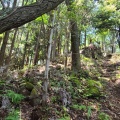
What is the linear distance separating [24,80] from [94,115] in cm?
251

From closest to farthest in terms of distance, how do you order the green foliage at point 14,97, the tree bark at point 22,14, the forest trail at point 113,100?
the tree bark at point 22,14 → the green foliage at point 14,97 → the forest trail at point 113,100

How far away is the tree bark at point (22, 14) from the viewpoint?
379cm

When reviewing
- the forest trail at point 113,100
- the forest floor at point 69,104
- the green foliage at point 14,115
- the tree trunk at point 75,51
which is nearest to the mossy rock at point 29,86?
the forest floor at point 69,104

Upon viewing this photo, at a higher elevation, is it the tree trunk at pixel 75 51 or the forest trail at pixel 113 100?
the tree trunk at pixel 75 51

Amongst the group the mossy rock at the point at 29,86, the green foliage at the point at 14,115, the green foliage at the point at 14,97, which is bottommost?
the green foliage at the point at 14,115

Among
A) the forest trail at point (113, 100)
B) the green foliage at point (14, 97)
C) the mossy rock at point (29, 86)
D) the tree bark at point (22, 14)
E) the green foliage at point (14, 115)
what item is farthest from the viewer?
the forest trail at point (113, 100)

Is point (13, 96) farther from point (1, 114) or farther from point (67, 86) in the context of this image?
point (67, 86)

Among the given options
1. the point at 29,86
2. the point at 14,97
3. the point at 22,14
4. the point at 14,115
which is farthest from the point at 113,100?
the point at 22,14

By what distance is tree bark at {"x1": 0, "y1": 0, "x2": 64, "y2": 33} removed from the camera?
3.79 meters

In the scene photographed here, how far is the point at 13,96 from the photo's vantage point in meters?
5.27

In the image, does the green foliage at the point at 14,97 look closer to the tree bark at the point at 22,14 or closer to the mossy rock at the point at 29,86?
the mossy rock at the point at 29,86

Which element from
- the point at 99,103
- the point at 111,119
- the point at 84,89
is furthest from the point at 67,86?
the point at 111,119

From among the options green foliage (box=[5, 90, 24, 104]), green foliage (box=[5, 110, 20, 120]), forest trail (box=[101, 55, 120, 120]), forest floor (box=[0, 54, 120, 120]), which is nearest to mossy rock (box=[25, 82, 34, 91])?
forest floor (box=[0, 54, 120, 120])

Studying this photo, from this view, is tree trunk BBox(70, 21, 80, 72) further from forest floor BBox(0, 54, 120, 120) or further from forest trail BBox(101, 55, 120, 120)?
forest trail BBox(101, 55, 120, 120)
